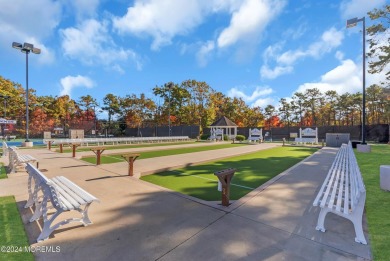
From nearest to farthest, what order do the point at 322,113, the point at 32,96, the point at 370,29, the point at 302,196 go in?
1. the point at 302,196
2. the point at 370,29
3. the point at 32,96
4. the point at 322,113

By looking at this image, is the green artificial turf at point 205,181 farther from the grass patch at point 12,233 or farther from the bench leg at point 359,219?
the grass patch at point 12,233

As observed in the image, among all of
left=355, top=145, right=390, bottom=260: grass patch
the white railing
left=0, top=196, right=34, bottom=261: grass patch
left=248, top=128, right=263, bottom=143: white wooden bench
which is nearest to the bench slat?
left=0, top=196, right=34, bottom=261: grass patch

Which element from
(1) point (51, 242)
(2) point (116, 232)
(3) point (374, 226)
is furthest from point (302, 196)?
(1) point (51, 242)

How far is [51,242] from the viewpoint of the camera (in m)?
3.26

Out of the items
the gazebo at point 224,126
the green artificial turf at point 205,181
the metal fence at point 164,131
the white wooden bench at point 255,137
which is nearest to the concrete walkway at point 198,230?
the green artificial turf at point 205,181

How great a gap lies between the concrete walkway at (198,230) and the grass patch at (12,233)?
0.11 metres

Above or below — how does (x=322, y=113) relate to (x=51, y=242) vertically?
above

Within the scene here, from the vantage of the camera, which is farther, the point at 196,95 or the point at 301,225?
the point at 196,95

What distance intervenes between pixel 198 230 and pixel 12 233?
3.03m

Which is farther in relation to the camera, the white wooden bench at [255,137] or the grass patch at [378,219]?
the white wooden bench at [255,137]

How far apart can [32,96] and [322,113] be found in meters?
64.7

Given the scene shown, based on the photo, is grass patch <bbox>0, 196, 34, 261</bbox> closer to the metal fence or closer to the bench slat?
the bench slat

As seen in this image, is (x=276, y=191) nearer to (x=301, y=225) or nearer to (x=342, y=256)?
(x=301, y=225)

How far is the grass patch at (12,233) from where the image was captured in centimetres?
288
